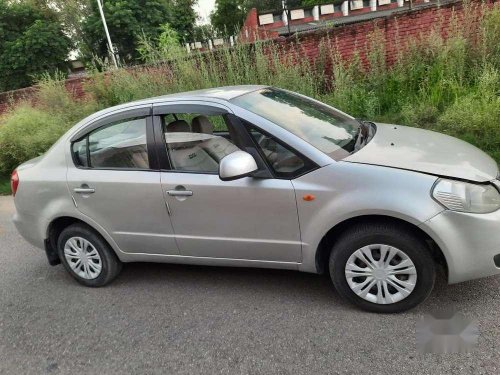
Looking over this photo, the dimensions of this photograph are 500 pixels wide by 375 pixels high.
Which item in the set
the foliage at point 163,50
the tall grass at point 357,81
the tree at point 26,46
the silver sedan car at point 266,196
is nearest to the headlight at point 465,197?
the silver sedan car at point 266,196

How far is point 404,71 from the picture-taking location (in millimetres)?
7363

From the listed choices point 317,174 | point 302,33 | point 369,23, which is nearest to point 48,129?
point 302,33

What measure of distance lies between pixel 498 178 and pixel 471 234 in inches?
23.0

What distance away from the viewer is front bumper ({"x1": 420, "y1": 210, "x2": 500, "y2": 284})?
2602 mm

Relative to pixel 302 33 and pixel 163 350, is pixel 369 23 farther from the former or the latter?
pixel 163 350

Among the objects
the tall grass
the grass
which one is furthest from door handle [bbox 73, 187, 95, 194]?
the grass

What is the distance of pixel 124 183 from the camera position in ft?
11.2

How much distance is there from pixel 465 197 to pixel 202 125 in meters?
2.15

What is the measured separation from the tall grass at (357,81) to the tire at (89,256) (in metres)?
4.72

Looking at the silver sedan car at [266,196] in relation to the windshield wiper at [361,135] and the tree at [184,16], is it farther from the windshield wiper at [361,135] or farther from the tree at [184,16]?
the tree at [184,16]

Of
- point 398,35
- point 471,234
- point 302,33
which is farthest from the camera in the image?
point 302,33

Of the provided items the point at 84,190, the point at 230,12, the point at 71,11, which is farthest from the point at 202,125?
the point at 230,12

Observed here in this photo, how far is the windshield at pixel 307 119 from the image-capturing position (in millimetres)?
3146

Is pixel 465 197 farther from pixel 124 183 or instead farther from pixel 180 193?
pixel 124 183
